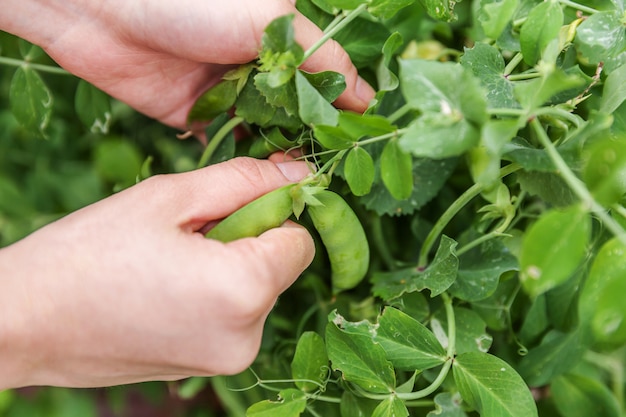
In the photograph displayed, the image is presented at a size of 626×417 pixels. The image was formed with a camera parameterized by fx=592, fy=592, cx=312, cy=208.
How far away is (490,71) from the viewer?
0.64 meters

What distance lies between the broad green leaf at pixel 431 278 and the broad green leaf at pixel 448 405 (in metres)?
0.13

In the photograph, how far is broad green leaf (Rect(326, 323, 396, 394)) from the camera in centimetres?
63

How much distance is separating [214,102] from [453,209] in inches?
13.1

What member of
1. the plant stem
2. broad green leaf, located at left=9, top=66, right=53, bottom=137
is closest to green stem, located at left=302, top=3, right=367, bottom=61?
the plant stem

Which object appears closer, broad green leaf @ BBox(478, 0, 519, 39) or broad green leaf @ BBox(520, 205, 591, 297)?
broad green leaf @ BBox(520, 205, 591, 297)

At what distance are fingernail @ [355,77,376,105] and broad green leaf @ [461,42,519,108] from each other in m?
0.14

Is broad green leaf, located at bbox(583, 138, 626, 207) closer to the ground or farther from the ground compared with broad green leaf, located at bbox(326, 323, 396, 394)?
farther from the ground

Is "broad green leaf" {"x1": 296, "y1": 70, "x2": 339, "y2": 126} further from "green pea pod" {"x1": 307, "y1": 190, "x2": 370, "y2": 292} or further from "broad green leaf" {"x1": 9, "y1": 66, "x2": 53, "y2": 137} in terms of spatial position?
"broad green leaf" {"x1": 9, "y1": 66, "x2": 53, "y2": 137}

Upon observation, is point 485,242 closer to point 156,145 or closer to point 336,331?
point 336,331

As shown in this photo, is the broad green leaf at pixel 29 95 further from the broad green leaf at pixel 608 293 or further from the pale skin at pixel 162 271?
the broad green leaf at pixel 608 293

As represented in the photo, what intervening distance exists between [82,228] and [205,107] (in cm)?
29

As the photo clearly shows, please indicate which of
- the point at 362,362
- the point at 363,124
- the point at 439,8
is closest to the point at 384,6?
the point at 439,8

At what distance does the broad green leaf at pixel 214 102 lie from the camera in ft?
2.42

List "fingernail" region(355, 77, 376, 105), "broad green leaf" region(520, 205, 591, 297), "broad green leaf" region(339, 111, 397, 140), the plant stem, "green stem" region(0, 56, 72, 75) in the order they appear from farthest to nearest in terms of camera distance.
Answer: "green stem" region(0, 56, 72, 75), "fingernail" region(355, 77, 376, 105), the plant stem, "broad green leaf" region(339, 111, 397, 140), "broad green leaf" region(520, 205, 591, 297)
